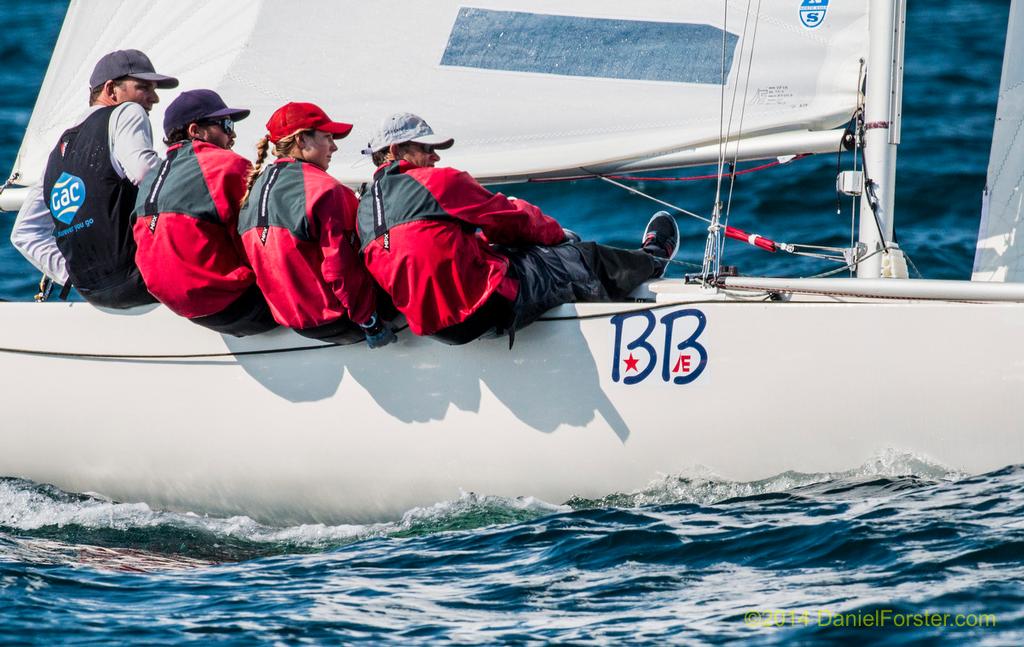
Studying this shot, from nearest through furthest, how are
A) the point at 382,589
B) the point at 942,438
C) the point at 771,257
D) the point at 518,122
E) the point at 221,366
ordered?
the point at 382,589, the point at 942,438, the point at 221,366, the point at 518,122, the point at 771,257

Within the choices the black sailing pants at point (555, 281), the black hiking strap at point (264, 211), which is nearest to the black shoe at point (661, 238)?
the black sailing pants at point (555, 281)

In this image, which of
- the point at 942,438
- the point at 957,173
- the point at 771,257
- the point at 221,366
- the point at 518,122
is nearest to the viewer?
the point at 942,438

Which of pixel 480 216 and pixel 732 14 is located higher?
pixel 732 14

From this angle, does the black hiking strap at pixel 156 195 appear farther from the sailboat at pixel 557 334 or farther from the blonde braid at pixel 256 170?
the sailboat at pixel 557 334

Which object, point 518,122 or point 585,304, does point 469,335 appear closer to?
point 585,304

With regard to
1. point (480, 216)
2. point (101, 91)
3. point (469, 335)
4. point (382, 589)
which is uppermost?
point (101, 91)

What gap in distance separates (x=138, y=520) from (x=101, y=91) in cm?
141

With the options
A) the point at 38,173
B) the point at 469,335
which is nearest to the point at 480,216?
the point at 469,335

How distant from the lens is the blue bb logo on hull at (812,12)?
4.56 m

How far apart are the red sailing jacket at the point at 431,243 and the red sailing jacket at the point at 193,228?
0.43 meters

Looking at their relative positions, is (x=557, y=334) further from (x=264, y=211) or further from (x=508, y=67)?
(x=508, y=67)

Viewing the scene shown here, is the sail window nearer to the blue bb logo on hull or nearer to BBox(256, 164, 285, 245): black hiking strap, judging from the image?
the blue bb logo on hull

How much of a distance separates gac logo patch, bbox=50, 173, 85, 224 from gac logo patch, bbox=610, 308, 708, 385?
1.73 meters

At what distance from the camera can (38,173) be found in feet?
17.0
